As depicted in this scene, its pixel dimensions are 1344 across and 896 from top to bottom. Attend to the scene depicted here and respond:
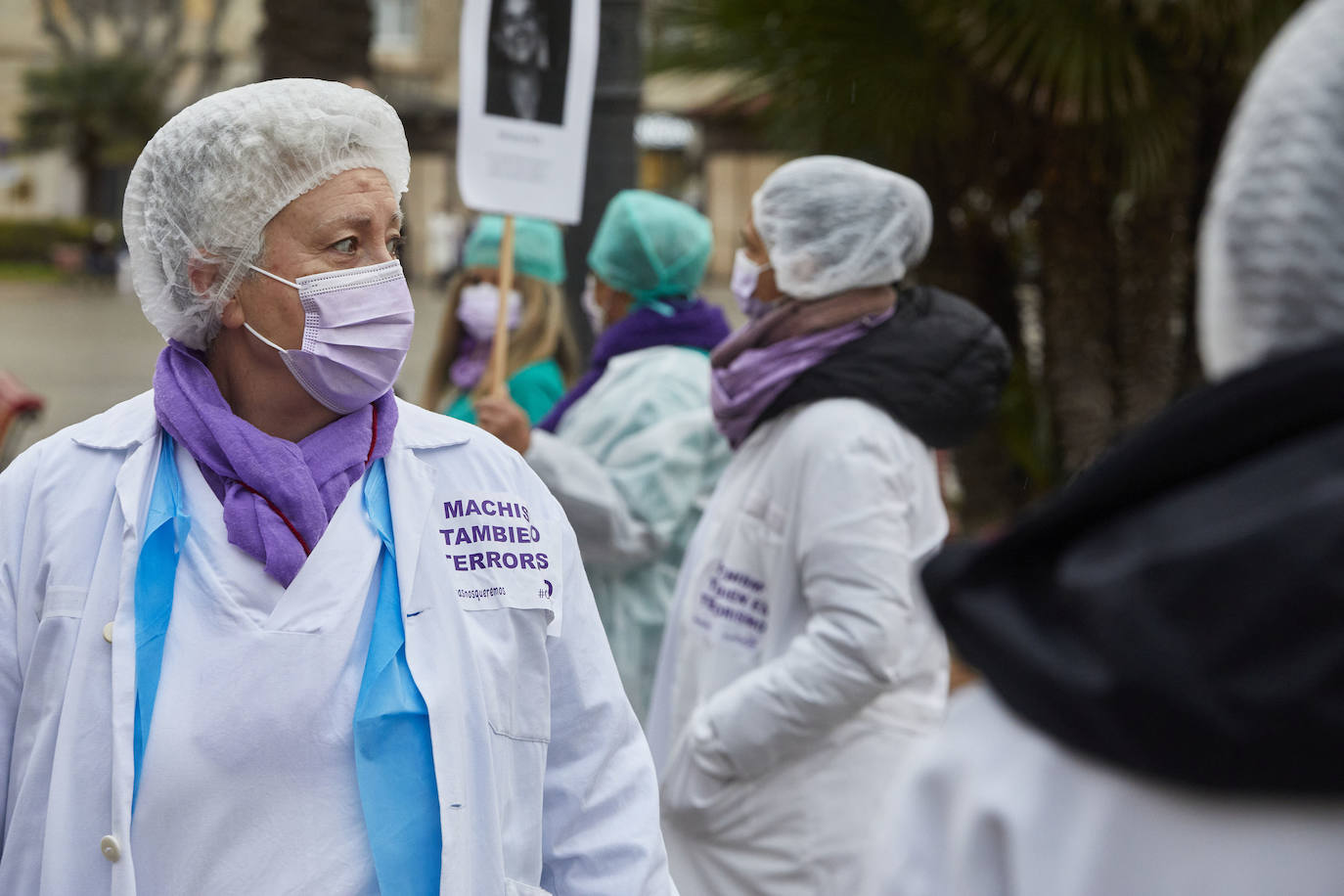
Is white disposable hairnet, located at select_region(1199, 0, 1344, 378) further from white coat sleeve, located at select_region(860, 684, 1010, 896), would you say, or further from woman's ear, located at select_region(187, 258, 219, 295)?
woman's ear, located at select_region(187, 258, 219, 295)

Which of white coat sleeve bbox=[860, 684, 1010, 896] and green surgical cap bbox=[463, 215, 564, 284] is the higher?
white coat sleeve bbox=[860, 684, 1010, 896]

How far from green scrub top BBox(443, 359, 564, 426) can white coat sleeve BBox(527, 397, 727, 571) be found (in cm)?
83

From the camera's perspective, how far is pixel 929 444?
368 centimetres

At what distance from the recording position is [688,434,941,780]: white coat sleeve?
334 centimetres

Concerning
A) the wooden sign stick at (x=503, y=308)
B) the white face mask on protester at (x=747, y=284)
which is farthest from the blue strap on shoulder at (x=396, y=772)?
the wooden sign stick at (x=503, y=308)

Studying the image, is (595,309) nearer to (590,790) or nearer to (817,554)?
(817,554)

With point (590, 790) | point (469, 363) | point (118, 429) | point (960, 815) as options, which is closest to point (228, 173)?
point (118, 429)

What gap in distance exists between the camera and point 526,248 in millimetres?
5555

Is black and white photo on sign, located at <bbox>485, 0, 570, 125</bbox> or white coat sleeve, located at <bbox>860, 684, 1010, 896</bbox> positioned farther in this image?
black and white photo on sign, located at <bbox>485, 0, 570, 125</bbox>

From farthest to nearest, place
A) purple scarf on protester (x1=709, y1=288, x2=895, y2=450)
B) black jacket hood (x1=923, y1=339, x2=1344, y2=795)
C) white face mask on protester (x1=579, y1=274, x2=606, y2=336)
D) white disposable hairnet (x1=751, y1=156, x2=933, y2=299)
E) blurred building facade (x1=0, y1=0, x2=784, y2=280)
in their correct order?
blurred building facade (x1=0, y1=0, x2=784, y2=280)
white face mask on protester (x1=579, y1=274, x2=606, y2=336)
white disposable hairnet (x1=751, y1=156, x2=933, y2=299)
purple scarf on protester (x1=709, y1=288, x2=895, y2=450)
black jacket hood (x1=923, y1=339, x2=1344, y2=795)

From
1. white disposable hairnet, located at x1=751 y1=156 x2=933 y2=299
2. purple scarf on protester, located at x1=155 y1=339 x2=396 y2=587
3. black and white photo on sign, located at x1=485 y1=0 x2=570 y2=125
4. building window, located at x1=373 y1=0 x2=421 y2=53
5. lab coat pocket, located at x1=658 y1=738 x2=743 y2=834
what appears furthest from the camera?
building window, located at x1=373 y1=0 x2=421 y2=53

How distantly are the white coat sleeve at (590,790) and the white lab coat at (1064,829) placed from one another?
1245 millimetres

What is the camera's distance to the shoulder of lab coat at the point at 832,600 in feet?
11.0

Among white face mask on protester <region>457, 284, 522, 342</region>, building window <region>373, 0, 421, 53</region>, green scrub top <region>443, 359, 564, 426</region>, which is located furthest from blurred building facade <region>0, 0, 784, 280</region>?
green scrub top <region>443, 359, 564, 426</region>
